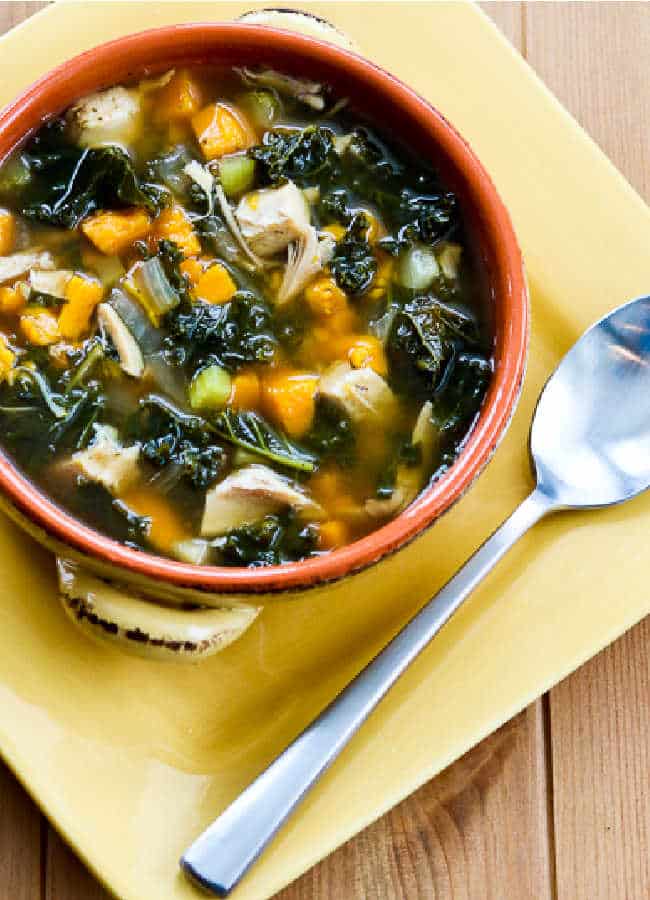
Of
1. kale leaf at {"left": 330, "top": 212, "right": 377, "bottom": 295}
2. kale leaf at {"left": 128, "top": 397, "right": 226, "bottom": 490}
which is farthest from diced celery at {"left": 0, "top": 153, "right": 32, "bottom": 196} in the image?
kale leaf at {"left": 330, "top": 212, "right": 377, "bottom": 295}

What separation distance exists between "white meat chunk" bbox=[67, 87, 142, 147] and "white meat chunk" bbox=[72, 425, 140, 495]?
1.73 ft

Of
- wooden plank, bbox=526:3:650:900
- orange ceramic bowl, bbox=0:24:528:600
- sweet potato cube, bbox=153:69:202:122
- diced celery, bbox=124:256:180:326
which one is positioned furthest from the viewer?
wooden plank, bbox=526:3:650:900

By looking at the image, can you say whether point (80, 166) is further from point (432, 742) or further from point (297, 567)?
point (432, 742)

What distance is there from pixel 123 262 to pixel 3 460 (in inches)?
16.9

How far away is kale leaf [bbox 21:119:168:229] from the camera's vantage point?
6.76ft

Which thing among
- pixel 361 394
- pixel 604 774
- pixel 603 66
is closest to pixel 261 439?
pixel 361 394

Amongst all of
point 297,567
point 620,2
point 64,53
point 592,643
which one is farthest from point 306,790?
point 620,2

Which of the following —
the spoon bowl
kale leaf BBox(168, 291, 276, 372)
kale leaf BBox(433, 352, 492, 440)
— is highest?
kale leaf BBox(168, 291, 276, 372)

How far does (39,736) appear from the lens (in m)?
1.95

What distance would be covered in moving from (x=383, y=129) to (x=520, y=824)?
132 cm

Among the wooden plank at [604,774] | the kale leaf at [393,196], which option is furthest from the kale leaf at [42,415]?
the wooden plank at [604,774]

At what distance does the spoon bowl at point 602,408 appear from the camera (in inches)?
85.4

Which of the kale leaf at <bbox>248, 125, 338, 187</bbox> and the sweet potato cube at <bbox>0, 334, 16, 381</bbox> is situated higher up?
the kale leaf at <bbox>248, 125, 338, 187</bbox>

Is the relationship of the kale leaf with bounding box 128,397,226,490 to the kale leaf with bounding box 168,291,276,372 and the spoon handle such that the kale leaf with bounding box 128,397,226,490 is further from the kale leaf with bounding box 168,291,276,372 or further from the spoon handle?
the spoon handle
